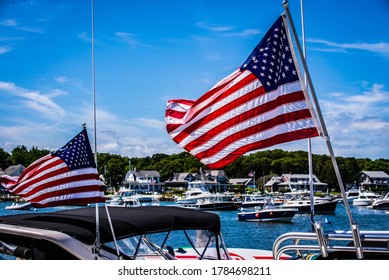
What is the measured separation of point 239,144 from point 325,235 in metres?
1.09

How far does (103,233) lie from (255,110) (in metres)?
1.53

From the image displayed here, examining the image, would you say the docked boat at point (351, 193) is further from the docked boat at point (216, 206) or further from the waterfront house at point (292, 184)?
the docked boat at point (216, 206)

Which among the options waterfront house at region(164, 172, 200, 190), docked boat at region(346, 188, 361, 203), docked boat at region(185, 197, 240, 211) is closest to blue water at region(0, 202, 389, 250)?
docked boat at region(185, 197, 240, 211)

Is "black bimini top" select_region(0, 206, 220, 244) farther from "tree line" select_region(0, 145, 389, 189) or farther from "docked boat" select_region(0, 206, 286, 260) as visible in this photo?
"tree line" select_region(0, 145, 389, 189)

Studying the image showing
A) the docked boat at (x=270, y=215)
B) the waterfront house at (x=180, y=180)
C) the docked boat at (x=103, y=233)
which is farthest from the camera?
the waterfront house at (x=180, y=180)

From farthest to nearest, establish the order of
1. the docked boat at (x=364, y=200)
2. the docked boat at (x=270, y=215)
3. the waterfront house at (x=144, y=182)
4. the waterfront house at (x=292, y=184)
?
1. the waterfront house at (x=292, y=184)
2. the waterfront house at (x=144, y=182)
3. the docked boat at (x=364, y=200)
4. the docked boat at (x=270, y=215)

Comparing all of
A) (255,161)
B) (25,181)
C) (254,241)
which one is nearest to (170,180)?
(255,161)

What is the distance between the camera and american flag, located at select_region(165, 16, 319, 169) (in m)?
4.20

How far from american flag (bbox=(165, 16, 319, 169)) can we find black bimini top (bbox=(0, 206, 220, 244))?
72 cm

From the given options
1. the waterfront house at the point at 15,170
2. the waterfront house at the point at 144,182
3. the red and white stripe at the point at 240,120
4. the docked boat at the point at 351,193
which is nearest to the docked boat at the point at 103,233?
the red and white stripe at the point at 240,120

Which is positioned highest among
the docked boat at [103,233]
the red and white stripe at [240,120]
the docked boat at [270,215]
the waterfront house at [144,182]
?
the waterfront house at [144,182]

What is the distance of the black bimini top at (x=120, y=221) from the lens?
4266mm

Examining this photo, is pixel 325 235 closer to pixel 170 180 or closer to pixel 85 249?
pixel 85 249
